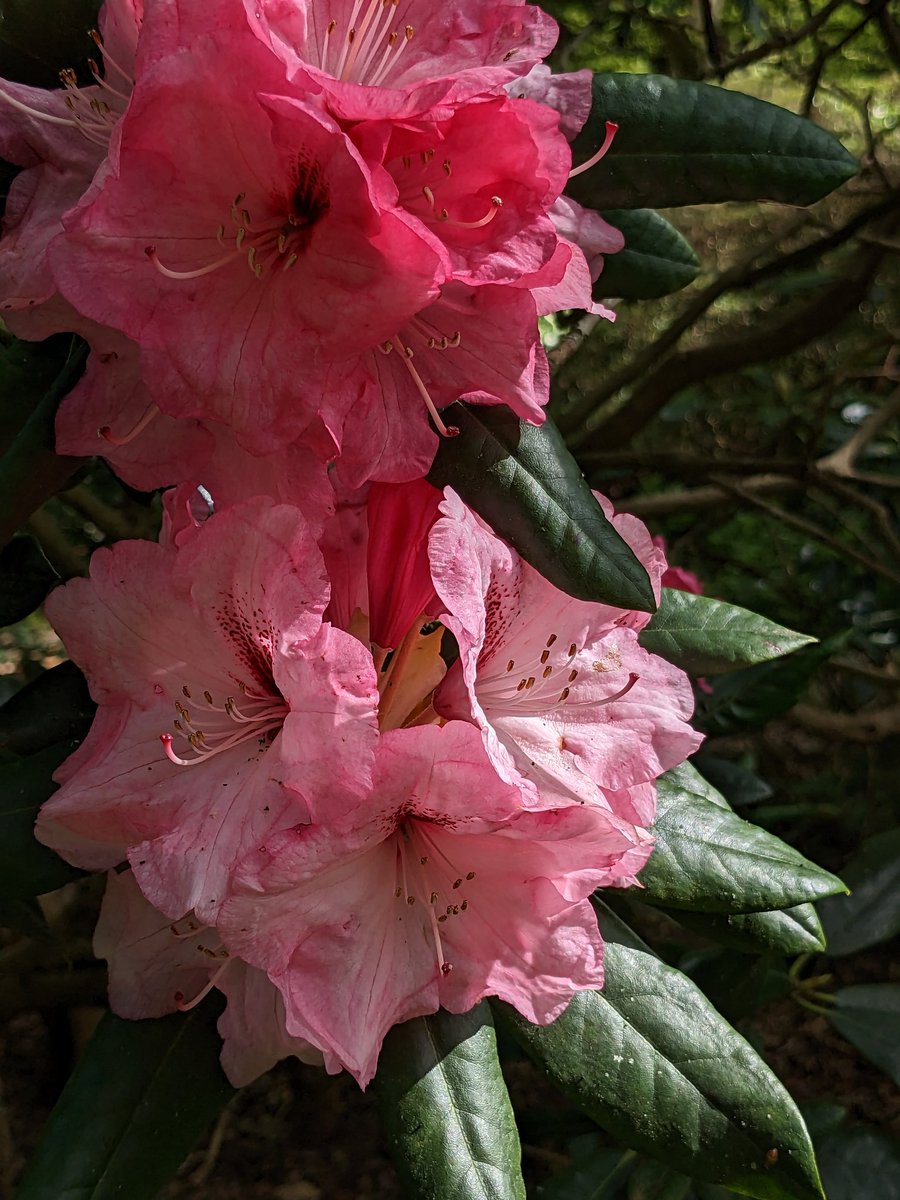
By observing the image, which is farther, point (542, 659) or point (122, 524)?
point (122, 524)

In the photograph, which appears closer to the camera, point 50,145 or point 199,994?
point 50,145

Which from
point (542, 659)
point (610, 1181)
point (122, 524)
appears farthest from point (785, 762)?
point (542, 659)

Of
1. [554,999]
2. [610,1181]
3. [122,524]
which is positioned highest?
[554,999]

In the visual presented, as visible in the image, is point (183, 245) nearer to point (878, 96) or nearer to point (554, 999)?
point (554, 999)

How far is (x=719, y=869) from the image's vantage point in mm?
894

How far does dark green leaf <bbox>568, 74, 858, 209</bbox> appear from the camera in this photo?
0.78m

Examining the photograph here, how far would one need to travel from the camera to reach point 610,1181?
4.74 ft

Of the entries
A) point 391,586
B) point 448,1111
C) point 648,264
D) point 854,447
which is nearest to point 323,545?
point 391,586

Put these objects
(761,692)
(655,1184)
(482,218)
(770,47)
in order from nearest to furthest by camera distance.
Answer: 1. (482,218)
2. (655,1184)
3. (761,692)
4. (770,47)

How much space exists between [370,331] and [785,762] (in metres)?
2.52

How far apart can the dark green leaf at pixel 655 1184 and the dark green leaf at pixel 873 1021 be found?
39cm

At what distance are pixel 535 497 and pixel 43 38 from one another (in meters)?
0.41

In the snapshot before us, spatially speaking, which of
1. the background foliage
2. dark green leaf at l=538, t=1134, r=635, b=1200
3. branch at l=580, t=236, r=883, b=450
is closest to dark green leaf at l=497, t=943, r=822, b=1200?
the background foliage

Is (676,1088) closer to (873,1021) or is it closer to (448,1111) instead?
(448,1111)
